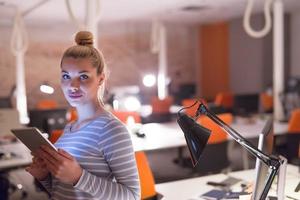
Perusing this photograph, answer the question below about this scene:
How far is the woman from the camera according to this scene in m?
1.40

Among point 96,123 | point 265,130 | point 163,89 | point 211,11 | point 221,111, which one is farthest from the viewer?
point 163,89

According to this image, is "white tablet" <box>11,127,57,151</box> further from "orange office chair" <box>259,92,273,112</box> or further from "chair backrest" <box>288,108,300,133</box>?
"orange office chair" <box>259,92,273,112</box>

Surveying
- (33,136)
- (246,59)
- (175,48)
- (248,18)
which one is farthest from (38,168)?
(175,48)

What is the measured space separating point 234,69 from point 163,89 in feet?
8.00

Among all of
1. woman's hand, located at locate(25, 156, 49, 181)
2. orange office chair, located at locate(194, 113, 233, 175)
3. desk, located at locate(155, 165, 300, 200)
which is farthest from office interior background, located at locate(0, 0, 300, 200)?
woman's hand, located at locate(25, 156, 49, 181)

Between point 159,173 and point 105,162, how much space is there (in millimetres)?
4397

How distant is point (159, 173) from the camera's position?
228 inches

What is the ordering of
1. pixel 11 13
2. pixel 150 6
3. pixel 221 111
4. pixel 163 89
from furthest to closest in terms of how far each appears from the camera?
pixel 163 89 < pixel 11 13 < pixel 150 6 < pixel 221 111

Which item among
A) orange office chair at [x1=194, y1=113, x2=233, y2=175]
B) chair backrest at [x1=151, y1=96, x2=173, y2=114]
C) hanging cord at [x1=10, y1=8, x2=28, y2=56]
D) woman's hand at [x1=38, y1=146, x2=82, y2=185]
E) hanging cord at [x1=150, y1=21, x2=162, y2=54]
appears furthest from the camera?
hanging cord at [x1=150, y1=21, x2=162, y2=54]

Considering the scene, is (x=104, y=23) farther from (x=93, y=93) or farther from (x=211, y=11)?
(x=93, y=93)

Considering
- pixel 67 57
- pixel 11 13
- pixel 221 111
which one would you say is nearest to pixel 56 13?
pixel 11 13

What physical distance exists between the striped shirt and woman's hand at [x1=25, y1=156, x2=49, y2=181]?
0.38 ft

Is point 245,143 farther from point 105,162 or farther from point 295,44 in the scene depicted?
point 295,44

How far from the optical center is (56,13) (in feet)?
25.2
